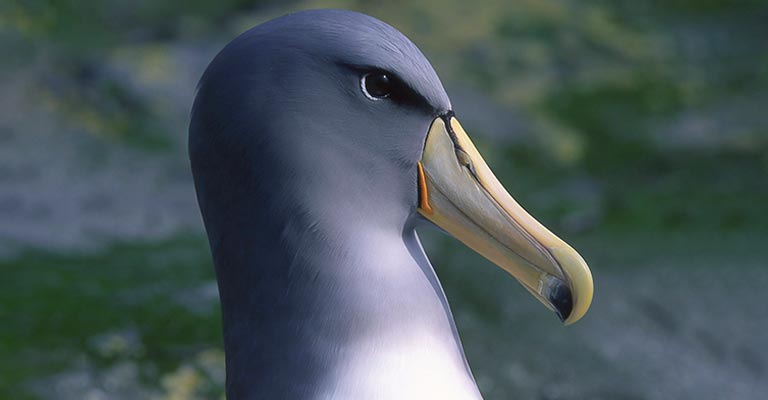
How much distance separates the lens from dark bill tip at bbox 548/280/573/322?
2.28m

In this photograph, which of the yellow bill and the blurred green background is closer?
the yellow bill

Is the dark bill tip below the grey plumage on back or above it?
below

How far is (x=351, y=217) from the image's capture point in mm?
2244

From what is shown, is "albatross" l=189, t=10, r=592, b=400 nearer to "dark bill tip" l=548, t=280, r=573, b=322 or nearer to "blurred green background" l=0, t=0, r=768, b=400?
"dark bill tip" l=548, t=280, r=573, b=322

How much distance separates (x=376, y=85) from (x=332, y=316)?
460 mm

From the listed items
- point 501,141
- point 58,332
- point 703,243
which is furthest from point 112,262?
point 703,243

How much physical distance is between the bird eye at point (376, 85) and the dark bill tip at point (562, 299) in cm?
51

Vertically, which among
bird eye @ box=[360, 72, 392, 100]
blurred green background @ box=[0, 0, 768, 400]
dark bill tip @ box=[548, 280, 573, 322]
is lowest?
dark bill tip @ box=[548, 280, 573, 322]

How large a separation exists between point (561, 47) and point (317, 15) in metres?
6.14

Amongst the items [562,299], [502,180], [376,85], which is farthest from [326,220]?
[502,180]

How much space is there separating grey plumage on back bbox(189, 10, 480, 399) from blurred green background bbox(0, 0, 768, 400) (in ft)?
7.96

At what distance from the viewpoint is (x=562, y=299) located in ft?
7.53

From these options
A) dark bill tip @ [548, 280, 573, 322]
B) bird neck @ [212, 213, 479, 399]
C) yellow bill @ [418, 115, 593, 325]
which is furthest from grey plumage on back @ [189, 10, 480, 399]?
dark bill tip @ [548, 280, 573, 322]

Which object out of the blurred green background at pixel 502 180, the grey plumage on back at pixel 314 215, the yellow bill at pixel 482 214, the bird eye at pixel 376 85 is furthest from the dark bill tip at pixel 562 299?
the blurred green background at pixel 502 180
